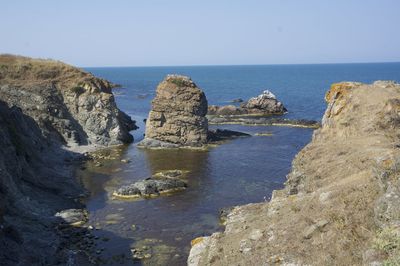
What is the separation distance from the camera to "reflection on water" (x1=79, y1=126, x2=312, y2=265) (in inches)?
1283

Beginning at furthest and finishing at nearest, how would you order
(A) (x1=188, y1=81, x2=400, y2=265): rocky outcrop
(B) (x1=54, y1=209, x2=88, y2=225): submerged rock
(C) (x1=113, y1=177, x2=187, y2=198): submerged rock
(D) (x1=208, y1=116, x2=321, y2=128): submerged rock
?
(D) (x1=208, y1=116, x2=321, y2=128): submerged rock < (C) (x1=113, y1=177, x2=187, y2=198): submerged rock < (B) (x1=54, y1=209, x2=88, y2=225): submerged rock < (A) (x1=188, y1=81, x2=400, y2=265): rocky outcrop

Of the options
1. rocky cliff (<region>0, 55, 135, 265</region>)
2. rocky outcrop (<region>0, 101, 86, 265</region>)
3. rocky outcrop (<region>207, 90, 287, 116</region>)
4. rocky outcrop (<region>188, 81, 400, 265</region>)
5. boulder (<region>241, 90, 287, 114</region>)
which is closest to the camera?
rocky outcrop (<region>188, 81, 400, 265</region>)

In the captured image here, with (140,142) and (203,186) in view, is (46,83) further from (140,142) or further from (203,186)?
(203,186)

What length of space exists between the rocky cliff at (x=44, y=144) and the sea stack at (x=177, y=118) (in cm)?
615

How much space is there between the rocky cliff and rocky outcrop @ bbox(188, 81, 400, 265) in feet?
40.1

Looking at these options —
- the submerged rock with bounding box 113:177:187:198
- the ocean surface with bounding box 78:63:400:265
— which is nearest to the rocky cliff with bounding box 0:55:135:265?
the ocean surface with bounding box 78:63:400:265

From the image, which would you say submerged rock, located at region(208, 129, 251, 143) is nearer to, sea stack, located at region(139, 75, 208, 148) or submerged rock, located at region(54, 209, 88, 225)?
sea stack, located at region(139, 75, 208, 148)

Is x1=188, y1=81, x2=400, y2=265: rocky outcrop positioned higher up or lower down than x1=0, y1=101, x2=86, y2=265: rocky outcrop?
higher up

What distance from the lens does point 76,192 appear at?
44188mm

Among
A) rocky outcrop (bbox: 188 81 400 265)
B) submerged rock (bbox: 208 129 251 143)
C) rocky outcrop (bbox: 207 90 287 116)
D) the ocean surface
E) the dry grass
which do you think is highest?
the dry grass

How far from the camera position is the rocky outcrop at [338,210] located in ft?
52.8

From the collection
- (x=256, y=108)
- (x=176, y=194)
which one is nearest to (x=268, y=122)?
(x=256, y=108)

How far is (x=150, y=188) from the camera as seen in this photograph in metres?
44.6

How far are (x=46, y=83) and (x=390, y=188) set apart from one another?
2577 inches
